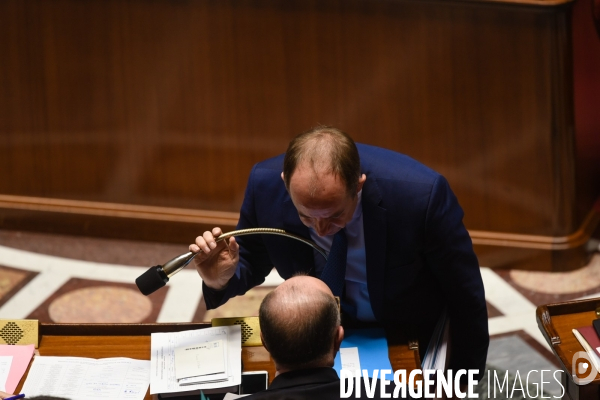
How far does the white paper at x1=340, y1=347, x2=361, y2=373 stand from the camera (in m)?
2.49

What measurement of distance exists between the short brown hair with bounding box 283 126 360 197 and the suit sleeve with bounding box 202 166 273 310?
0.38 meters

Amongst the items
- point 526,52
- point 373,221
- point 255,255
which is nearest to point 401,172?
point 373,221

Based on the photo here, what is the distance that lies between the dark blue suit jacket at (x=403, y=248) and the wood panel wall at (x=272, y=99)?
1.87 m

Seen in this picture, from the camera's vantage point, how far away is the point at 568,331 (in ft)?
8.91

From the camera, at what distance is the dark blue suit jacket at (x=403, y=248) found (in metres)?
2.49

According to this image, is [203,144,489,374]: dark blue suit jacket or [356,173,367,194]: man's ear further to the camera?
[203,144,489,374]: dark blue suit jacket

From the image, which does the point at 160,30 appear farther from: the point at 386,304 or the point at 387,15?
the point at 386,304

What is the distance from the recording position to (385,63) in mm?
4434

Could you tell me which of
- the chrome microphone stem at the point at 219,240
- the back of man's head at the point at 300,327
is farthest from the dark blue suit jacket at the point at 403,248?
the back of man's head at the point at 300,327

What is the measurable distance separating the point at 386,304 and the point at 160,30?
8.67 feet

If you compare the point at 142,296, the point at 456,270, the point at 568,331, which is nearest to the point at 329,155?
the point at 456,270

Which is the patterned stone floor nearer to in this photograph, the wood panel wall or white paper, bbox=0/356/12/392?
the wood panel wall

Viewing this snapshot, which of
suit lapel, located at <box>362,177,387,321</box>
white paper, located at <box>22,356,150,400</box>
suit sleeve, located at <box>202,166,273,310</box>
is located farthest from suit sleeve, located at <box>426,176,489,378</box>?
white paper, located at <box>22,356,150,400</box>

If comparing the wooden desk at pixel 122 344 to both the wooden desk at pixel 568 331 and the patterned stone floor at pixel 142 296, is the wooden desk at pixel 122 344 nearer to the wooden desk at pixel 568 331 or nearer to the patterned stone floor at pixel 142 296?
the wooden desk at pixel 568 331
